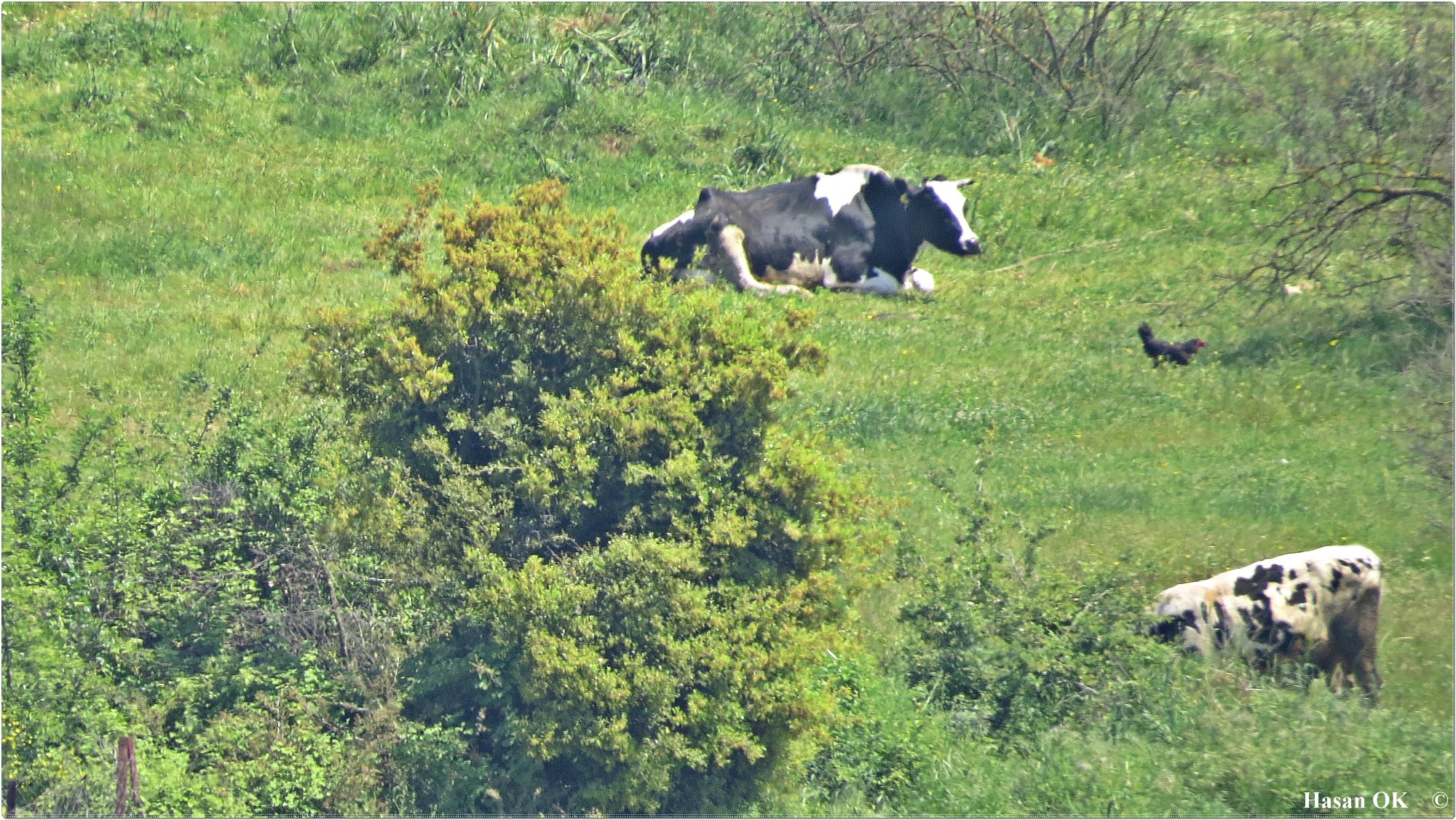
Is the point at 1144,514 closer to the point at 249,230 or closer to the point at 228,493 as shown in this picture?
the point at 228,493

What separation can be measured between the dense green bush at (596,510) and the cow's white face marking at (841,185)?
850 cm

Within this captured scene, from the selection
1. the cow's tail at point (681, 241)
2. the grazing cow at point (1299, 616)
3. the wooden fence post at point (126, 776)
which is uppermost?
the wooden fence post at point (126, 776)

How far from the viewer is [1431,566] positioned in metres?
11.3

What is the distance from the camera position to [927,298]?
669 inches

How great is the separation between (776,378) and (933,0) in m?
15.8

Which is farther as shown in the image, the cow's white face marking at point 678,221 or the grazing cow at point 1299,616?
the cow's white face marking at point 678,221

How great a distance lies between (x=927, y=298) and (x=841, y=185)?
76.8 inches

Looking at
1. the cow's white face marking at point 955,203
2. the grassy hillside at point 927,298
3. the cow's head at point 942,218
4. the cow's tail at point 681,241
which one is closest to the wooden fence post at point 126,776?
the grassy hillside at point 927,298

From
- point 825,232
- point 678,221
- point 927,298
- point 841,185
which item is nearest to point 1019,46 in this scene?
point 841,185

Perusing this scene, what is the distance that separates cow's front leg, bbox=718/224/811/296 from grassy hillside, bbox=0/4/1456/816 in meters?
0.73

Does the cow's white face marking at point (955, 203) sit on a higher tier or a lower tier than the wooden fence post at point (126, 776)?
lower

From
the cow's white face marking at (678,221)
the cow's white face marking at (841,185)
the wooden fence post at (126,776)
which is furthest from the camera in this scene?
Answer: the cow's white face marking at (841,185)

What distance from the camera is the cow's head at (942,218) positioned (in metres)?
17.8

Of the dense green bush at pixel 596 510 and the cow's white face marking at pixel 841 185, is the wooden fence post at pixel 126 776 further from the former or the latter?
the cow's white face marking at pixel 841 185
